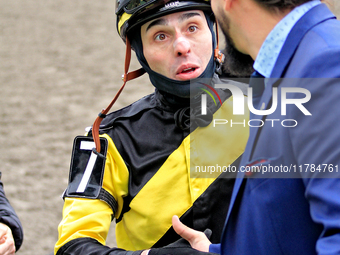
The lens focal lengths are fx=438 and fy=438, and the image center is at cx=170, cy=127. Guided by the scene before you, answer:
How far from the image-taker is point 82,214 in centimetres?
198

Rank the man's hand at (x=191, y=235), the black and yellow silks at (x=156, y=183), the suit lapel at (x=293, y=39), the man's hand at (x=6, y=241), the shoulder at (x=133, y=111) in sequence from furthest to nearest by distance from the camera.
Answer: the man's hand at (x=6, y=241)
the shoulder at (x=133, y=111)
the black and yellow silks at (x=156, y=183)
the man's hand at (x=191, y=235)
the suit lapel at (x=293, y=39)

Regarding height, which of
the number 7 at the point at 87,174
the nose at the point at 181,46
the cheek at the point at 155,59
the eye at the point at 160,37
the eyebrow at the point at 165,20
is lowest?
the number 7 at the point at 87,174

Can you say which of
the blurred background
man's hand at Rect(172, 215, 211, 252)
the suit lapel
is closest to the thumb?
man's hand at Rect(172, 215, 211, 252)

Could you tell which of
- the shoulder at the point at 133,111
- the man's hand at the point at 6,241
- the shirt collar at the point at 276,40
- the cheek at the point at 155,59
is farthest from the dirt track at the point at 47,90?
the shirt collar at the point at 276,40

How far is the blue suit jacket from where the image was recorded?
1.04 meters

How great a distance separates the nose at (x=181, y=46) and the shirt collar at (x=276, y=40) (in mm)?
724

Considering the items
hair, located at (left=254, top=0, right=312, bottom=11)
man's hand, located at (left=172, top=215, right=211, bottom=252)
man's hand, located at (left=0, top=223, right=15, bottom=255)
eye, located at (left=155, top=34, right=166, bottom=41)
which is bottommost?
man's hand, located at (left=0, top=223, right=15, bottom=255)

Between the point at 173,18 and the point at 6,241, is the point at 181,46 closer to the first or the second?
the point at 173,18

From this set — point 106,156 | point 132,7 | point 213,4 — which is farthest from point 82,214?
point 213,4

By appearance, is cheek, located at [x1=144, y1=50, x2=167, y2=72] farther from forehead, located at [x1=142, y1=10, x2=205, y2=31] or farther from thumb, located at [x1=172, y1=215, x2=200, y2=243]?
thumb, located at [x1=172, y1=215, x2=200, y2=243]

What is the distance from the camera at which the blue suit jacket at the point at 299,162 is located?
1045 mm

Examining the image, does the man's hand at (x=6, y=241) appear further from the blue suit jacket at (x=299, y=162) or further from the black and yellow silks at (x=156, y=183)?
the blue suit jacket at (x=299, y=162)

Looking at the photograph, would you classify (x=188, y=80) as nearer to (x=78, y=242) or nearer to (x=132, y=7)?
(x=132, y=7)

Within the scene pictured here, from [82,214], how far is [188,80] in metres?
0.79
